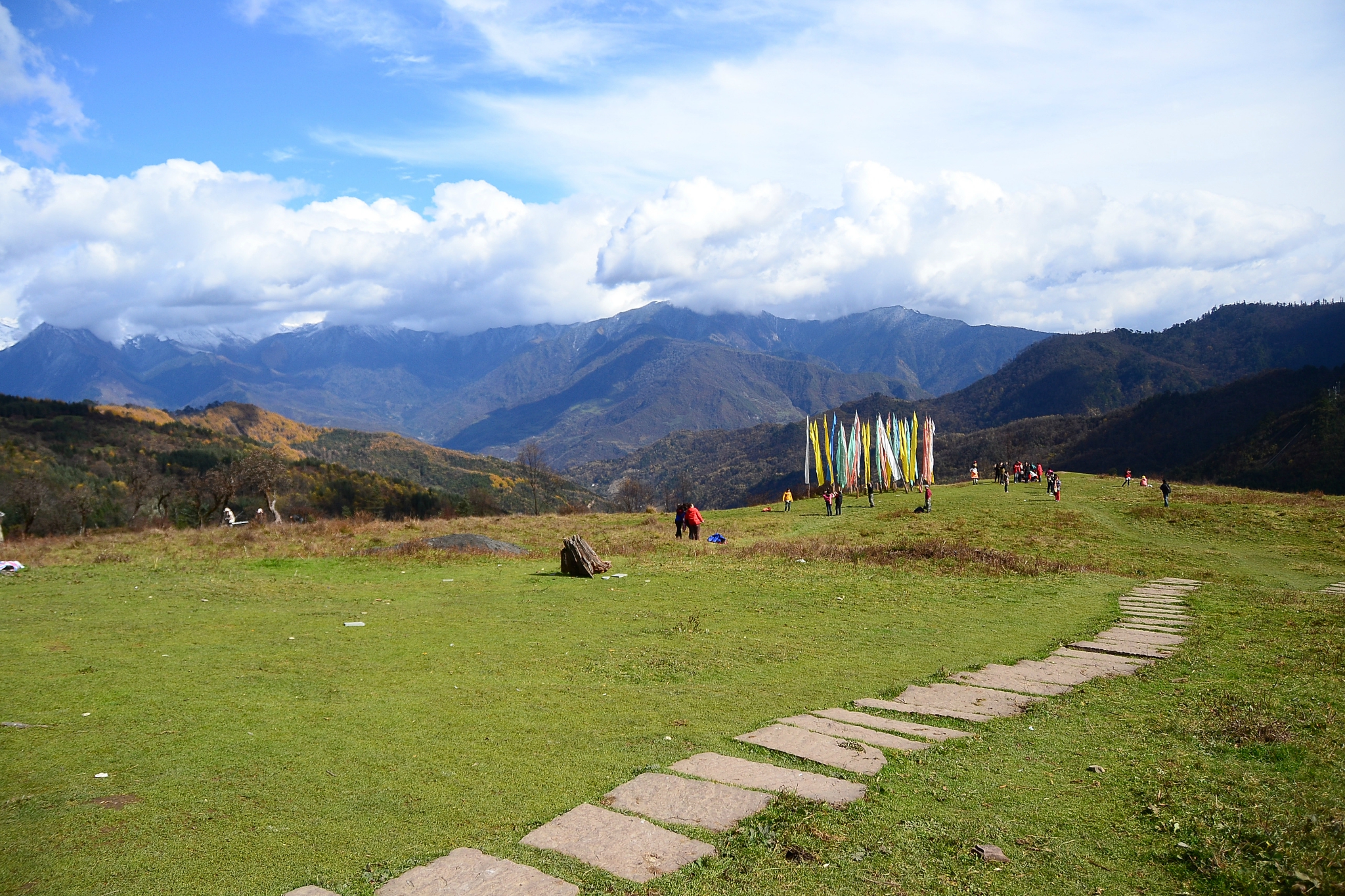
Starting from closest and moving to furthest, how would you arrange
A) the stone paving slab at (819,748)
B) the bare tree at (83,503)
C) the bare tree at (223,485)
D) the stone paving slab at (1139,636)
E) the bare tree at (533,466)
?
the stone paving slab at (819,748), the stone paving slab at (1139,636), the bare tree at (223,485), the bare tree at (83,503), the bare tree at (533,466)

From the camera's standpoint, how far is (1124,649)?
1055 centimetres

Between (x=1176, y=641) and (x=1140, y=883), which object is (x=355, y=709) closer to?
(x=1140, y=883)

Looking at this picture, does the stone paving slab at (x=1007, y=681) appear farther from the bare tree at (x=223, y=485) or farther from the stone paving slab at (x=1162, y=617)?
the bare tree at (x=223, y=485)

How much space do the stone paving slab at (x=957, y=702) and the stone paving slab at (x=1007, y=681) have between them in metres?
0.25

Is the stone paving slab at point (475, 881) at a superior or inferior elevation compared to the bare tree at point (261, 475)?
inferior

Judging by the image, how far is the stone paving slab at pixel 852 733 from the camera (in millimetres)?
6637

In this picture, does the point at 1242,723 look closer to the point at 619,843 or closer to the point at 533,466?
the point at 619,843

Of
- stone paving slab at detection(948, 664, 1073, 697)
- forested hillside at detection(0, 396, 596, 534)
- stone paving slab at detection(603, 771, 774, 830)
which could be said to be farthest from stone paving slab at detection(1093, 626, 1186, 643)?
forested hillside at detection(0, 396, 596, 534)

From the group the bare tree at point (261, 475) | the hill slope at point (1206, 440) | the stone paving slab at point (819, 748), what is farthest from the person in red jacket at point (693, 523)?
the hill slope at point (1206, 440)

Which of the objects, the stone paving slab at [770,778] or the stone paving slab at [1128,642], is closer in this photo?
the stone paving slab at [770,778]

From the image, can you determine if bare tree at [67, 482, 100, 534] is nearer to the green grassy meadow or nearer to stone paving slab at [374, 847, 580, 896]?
the green grassy meadow

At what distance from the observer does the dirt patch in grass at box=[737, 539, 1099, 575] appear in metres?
19.6

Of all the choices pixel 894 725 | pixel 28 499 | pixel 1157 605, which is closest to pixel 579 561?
pixel 1157 605

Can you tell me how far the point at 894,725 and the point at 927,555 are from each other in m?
14.6
